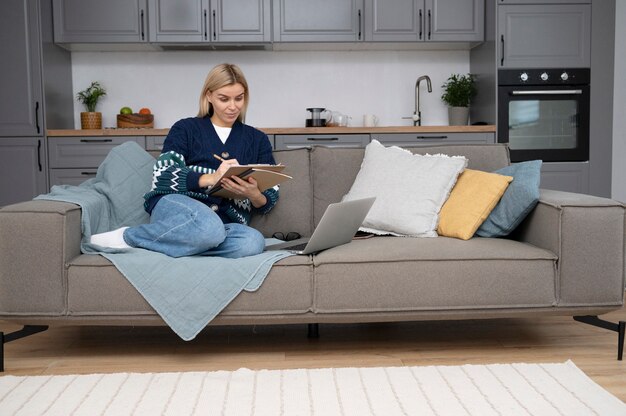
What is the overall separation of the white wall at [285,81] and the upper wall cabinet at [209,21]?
391 mm

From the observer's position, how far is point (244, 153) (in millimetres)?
2867

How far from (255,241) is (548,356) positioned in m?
1.14

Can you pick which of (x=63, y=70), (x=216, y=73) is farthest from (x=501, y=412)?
(x=63, y=70)

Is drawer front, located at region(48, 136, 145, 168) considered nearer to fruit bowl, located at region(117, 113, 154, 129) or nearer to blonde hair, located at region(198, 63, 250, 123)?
fruit bowl, located at region(117, 113, 154, 129)

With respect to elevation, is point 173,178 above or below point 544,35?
below

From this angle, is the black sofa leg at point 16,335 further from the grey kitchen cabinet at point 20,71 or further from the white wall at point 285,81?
the white wall at point 285,81

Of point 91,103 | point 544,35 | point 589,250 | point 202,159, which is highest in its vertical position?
point 544,35

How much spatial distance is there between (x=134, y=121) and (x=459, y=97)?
2395mm

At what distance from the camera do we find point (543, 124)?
491 cm

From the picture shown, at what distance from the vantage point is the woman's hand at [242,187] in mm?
2523

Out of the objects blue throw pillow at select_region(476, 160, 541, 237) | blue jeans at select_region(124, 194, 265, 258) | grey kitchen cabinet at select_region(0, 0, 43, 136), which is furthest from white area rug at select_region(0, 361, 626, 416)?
grey kitchen cabinet at select_region(0, 0, 43, 136)

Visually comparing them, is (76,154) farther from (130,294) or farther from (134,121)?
(130,294)

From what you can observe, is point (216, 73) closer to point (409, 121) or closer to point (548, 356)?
point (548, 356)

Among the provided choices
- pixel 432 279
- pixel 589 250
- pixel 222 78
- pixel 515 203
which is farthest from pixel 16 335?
pixel 589 250
